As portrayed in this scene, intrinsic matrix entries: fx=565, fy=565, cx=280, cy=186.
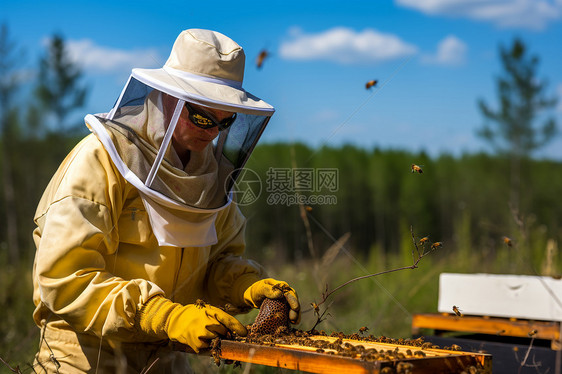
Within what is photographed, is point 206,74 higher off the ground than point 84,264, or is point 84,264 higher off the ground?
point 206,74

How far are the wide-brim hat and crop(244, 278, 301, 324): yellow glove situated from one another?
0.92 m

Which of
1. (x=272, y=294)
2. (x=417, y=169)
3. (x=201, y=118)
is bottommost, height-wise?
(x=272, y=294)

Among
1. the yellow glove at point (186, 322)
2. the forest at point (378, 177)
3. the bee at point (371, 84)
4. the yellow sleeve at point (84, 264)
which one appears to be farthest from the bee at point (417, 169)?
the forest at point (378, 177)

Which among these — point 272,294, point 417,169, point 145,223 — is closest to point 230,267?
point 272,294

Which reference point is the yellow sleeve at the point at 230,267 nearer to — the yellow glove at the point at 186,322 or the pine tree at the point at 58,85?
the yellow glove at the point at 186,322

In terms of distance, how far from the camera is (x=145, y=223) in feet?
9.66

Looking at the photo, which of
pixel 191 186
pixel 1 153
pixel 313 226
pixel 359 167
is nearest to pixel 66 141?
pixel 1 153

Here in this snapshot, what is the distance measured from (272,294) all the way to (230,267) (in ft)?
1.80

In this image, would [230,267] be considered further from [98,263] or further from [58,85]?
[58,85]

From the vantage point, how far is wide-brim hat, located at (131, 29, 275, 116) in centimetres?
283

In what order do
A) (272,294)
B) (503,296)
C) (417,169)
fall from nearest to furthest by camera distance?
(272,294)
(417,169)
(503,296)

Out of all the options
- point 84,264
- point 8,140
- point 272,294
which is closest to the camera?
point 84,264

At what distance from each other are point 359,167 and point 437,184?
339 cm

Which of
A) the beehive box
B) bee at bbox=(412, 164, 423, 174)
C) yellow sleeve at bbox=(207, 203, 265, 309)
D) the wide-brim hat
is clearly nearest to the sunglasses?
the wide-brim hat
